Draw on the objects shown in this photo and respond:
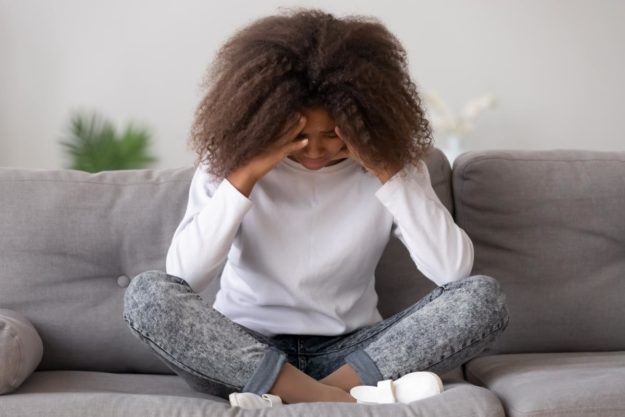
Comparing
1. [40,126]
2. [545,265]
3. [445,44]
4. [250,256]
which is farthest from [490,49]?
[250,256]

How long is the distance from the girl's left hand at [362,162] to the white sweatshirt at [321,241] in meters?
0.02

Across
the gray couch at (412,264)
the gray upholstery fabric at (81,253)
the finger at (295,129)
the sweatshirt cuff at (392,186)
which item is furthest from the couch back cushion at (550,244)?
the gray upholstery fabric at (81,253)

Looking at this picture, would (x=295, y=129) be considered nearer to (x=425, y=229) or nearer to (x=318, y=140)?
(x=318, y=140)

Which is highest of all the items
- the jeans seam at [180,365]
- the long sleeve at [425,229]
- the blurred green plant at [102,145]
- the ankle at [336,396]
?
the long sleeve at [425,229]

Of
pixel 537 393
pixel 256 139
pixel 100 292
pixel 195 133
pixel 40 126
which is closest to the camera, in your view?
pixel 537 393

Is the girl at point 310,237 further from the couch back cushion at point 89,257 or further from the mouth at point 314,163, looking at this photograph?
the couch back cushion at point 89,257

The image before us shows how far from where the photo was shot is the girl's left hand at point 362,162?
1.48 meters

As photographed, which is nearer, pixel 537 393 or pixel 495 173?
pixel 537 393

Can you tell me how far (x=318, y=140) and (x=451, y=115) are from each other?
95.3 inches

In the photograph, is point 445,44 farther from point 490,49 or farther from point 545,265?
point 545,265

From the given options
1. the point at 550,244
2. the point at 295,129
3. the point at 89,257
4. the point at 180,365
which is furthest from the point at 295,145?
the point at 550,244

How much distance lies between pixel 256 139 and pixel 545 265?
744 mm

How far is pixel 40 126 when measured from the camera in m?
3.75

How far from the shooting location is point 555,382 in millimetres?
1396
